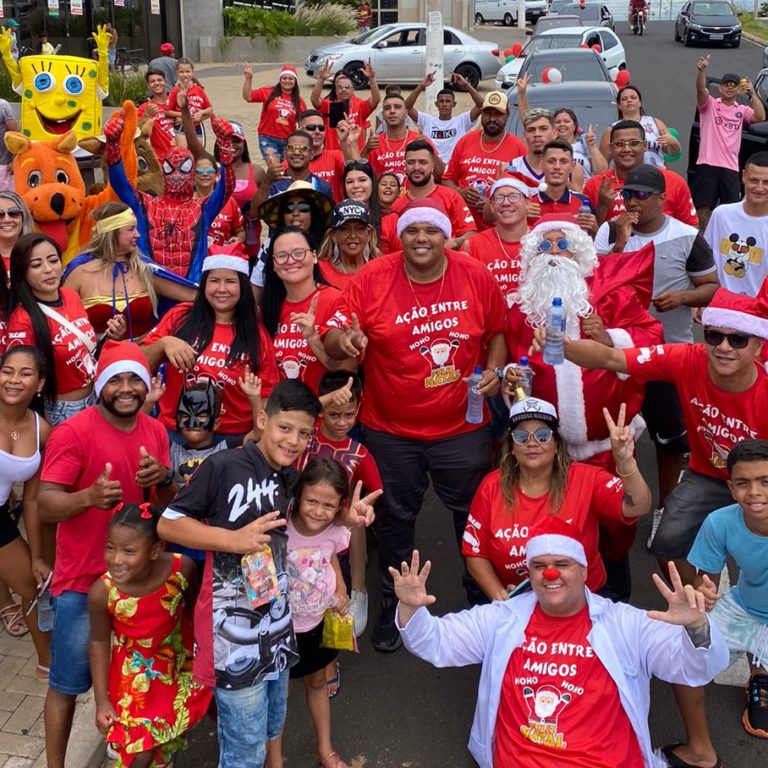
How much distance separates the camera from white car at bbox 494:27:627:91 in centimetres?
1811

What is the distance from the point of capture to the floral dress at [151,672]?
373cm

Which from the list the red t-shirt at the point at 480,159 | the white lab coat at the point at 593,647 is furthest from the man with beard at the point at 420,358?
the red t-shirt at the point at 480,159

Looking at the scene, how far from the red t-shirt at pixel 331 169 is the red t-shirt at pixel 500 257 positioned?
249 cm

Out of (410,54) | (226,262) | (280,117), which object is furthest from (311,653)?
(410,54)

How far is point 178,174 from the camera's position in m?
6.81

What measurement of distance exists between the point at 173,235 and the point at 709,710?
4.58m

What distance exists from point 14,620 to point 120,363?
6.19ft

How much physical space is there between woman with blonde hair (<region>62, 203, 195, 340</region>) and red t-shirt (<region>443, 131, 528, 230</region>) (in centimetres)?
325

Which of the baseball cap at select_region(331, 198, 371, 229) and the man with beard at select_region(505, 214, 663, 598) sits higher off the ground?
the baseball cap at select_region(331, 198, 371, 229)

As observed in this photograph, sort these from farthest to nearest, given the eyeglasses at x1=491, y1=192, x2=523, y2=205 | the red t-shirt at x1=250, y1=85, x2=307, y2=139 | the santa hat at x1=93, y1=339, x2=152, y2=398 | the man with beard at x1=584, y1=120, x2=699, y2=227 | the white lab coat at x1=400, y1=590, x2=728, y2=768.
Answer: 1. the red t-shirt at x1=250, y1=85, x2=307, y2=139
2. the man with beard at x1=584, y1=120, x2=699, y2=227
3. the eyeglasses at x1=491, y1=192, x2=523, y2=205
4. the santa hat at x1=93, y1=339, x2=152, y2=398
5. the white lab coat at x1=400, y1=590, x2=728, y2=768

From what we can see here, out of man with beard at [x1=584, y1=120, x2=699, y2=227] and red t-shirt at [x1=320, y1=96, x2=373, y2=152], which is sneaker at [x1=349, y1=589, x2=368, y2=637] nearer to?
man with beard at [x1=584, y1=120, x2=699, y2=227]

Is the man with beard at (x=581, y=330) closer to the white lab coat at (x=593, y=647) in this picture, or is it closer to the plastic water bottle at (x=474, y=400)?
the plastic water bottle at (x=474, y=400)

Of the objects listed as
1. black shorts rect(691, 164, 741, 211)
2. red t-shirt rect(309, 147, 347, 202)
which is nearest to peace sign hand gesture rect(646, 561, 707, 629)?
red t-shirt rect(309, 147, 347, 202)

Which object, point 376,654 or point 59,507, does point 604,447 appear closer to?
point 376,654
